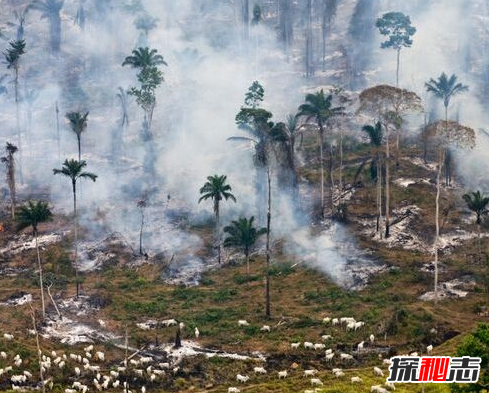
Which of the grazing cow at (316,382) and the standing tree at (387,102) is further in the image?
the standing tree at (387,102)

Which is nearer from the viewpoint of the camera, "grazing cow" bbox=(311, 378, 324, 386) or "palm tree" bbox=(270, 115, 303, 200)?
"grazing cow" bbox=(311, 378, 324, 386)

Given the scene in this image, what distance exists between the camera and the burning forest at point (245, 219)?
65562 mm

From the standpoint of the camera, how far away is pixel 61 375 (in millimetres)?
61594

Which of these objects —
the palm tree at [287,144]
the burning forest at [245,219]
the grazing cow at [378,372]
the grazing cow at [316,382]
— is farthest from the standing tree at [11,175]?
the grazing cow at [378,372]

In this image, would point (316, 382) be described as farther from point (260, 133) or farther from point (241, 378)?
point (260, 133)

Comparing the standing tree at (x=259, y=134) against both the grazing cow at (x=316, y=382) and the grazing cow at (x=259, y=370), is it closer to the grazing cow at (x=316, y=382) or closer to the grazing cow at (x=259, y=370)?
the grazing cow at (x=259, y=370)

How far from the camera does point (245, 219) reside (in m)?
92.6

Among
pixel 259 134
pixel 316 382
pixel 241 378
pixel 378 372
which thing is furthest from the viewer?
pixel 259 134

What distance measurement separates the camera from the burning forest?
6556 centimetres

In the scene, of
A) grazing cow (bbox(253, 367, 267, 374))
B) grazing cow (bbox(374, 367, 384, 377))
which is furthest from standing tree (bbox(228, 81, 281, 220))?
grazing cow (bbox(374, 367, 384, 377))

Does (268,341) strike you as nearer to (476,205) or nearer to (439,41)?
(476,205)

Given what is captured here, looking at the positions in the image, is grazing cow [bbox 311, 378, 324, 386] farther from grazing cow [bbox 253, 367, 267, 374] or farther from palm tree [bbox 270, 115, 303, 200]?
palm tree [bbox 270, 115, 303, 200]

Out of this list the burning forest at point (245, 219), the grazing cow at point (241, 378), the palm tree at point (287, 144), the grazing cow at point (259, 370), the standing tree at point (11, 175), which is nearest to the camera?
the grazing cow at point (241, 378)

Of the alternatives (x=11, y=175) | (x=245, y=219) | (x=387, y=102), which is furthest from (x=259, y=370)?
(x=11, y=175)
